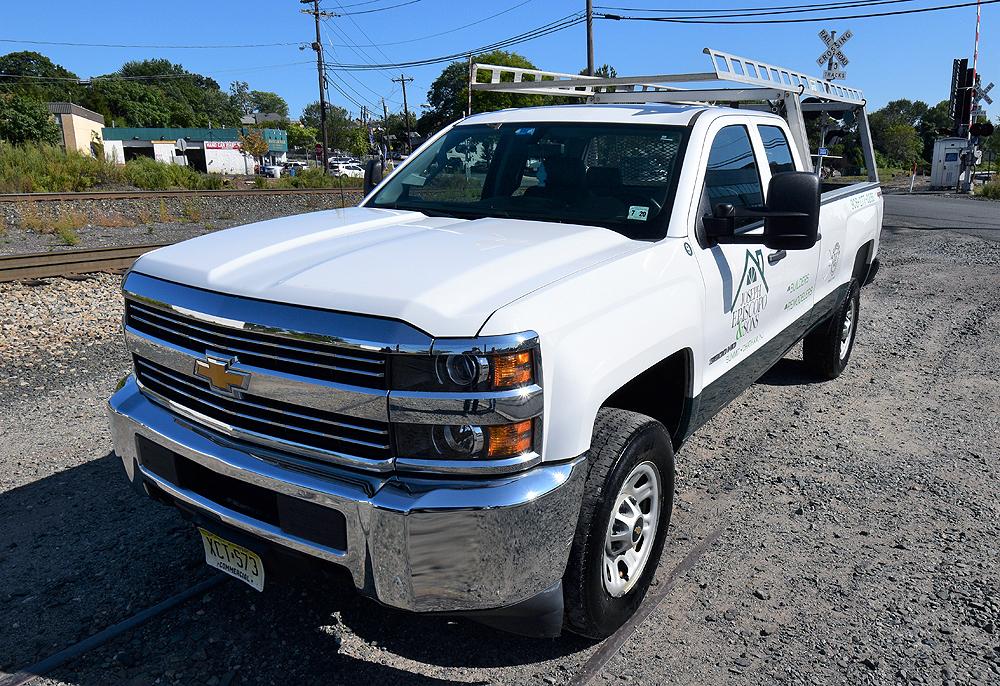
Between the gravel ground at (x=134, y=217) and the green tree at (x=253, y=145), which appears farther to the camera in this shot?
the green tree at (x=253, y=145)

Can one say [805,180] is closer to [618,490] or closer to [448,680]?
[618,490]

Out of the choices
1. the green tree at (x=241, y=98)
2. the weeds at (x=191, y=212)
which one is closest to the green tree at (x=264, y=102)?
the green tree at (x=241, y=98)

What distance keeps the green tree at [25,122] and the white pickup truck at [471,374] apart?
60.1m

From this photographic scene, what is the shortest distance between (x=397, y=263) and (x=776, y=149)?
2.80m

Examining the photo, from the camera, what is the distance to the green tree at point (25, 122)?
179 feet

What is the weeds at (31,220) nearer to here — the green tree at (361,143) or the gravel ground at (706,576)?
the gravel ground at (706,576)

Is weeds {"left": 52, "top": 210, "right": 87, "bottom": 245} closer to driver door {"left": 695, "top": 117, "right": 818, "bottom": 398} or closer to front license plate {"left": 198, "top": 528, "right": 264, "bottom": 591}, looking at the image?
front license plate {"left": 198, "top": 528, "right": 264, "bottom": 591}

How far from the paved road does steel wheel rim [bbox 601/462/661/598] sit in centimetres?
1570

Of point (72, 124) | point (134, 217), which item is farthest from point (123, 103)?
point (134, 217)

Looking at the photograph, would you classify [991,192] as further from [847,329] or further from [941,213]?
[847,329]

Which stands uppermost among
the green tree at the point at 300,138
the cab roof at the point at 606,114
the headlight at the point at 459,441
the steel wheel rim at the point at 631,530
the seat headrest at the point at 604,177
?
the green tree at the point at 300,138

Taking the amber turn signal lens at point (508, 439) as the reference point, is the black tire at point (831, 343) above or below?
below

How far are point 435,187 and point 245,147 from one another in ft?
205

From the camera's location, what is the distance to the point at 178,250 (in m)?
3.02
